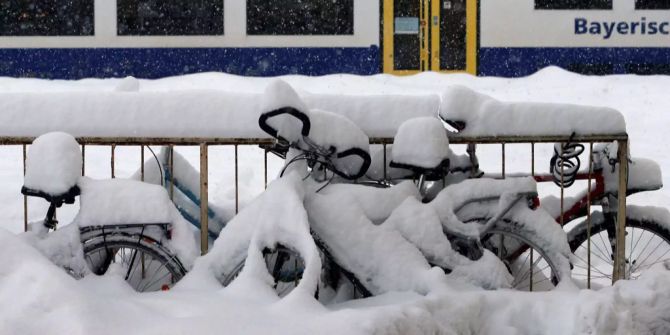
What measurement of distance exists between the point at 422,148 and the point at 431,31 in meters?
13.4

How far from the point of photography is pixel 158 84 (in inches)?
658

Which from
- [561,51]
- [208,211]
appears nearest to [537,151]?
[561,51]

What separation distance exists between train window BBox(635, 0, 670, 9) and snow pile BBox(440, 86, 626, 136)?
13.4 meters

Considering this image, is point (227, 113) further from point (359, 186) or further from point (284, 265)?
point (284, 265)

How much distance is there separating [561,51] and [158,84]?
25.9 feet

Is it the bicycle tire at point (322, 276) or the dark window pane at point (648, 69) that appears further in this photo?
the dark window pane at point (648, 69)

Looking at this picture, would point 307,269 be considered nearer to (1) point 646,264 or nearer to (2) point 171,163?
(2) point 171,163

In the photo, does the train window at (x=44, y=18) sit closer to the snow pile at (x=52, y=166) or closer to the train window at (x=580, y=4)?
the train window at (x=580, y=4)

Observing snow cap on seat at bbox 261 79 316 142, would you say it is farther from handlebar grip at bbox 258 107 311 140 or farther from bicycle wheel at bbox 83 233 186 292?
bicycle wheel at bbox 83 233 186 292

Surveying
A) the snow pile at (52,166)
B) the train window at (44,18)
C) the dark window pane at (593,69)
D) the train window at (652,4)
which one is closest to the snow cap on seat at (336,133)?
the snow pile at (52,166)

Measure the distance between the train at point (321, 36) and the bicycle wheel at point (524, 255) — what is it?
12310 millimetres

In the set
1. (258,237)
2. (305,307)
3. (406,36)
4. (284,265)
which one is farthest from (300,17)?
(305,307)

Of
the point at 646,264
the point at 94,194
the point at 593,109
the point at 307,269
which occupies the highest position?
the point at 593,109

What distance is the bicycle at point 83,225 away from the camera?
4.25m
